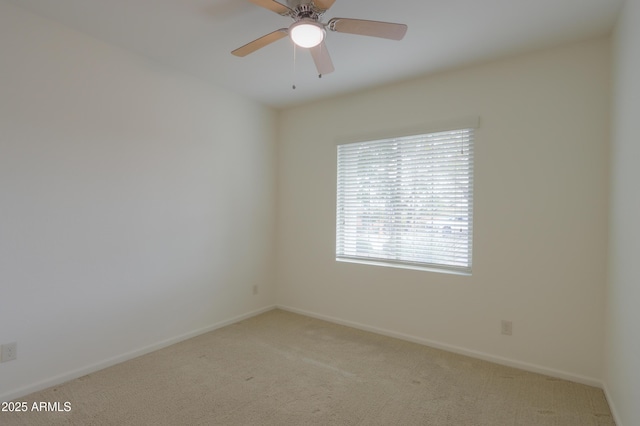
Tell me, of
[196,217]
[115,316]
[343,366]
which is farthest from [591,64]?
[115,316]

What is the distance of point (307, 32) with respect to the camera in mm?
1826

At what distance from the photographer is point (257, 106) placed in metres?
4.00

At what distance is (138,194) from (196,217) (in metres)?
0.62

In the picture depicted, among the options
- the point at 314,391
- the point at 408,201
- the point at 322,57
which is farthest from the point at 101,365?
the point at 408,201

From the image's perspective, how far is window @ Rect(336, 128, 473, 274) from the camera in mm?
3018

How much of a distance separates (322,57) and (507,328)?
8.56 feet

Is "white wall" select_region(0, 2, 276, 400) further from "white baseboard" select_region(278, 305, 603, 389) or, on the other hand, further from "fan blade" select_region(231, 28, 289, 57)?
"white baseboard" select_region(278, 305, 603, 389)

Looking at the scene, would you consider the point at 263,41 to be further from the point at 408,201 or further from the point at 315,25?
the point at 408,201

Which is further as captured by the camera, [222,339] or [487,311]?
[222,339]

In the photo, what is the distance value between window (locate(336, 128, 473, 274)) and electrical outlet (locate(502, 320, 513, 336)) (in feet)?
1.69

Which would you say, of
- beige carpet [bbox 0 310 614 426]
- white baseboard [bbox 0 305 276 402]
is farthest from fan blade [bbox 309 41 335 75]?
white baseboard [bbox 0 305 276 402]

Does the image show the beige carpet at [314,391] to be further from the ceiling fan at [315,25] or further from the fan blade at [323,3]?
the fan blade at [323,3]

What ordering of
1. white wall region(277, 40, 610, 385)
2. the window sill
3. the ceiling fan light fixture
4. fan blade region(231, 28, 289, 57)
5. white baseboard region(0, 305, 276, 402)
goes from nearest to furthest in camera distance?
the ceiling fan light fixture
fan blade region(231, 28, 289, 57)
white baseboard region(0, 305, 276, 402)
white wall region(277, 40, 610, 385)
the window sill

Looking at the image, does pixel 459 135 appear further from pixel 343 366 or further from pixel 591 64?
pixel 343 366
